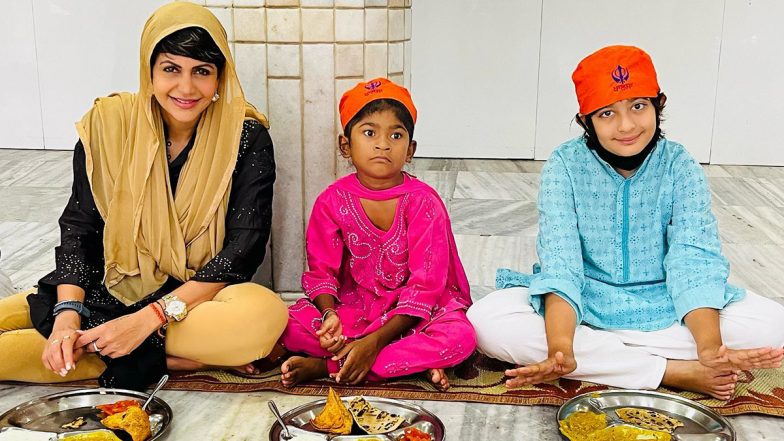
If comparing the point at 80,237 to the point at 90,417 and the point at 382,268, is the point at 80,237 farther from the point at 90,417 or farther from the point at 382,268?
the point at 382,268

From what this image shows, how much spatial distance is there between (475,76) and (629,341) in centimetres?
297

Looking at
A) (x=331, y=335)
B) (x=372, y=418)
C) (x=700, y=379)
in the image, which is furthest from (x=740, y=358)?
(x=331, y=335)

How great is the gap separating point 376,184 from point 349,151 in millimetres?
117

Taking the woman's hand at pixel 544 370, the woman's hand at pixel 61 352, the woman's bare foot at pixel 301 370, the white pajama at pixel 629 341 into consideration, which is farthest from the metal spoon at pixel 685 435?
the woman's hand at pixel 61 352

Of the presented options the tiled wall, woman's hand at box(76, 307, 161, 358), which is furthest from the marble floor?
the tiled wall

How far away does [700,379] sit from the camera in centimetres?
213

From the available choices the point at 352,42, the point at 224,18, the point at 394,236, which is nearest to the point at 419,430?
the point at 394,236

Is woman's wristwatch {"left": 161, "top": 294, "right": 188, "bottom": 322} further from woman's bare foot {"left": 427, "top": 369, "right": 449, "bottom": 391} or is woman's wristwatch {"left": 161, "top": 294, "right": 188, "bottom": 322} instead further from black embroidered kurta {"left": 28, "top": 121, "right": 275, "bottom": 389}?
woman's bare foot {"left": 427, "top": 369, "right": 449, "bottom": 391}

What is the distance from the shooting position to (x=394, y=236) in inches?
92.6

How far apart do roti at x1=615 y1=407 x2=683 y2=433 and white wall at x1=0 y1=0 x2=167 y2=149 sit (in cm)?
392

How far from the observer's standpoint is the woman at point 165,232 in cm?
219

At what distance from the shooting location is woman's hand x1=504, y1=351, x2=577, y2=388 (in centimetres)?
197

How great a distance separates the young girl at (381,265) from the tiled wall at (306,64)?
0.22m

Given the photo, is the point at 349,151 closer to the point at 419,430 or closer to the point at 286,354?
the point at 286,354
